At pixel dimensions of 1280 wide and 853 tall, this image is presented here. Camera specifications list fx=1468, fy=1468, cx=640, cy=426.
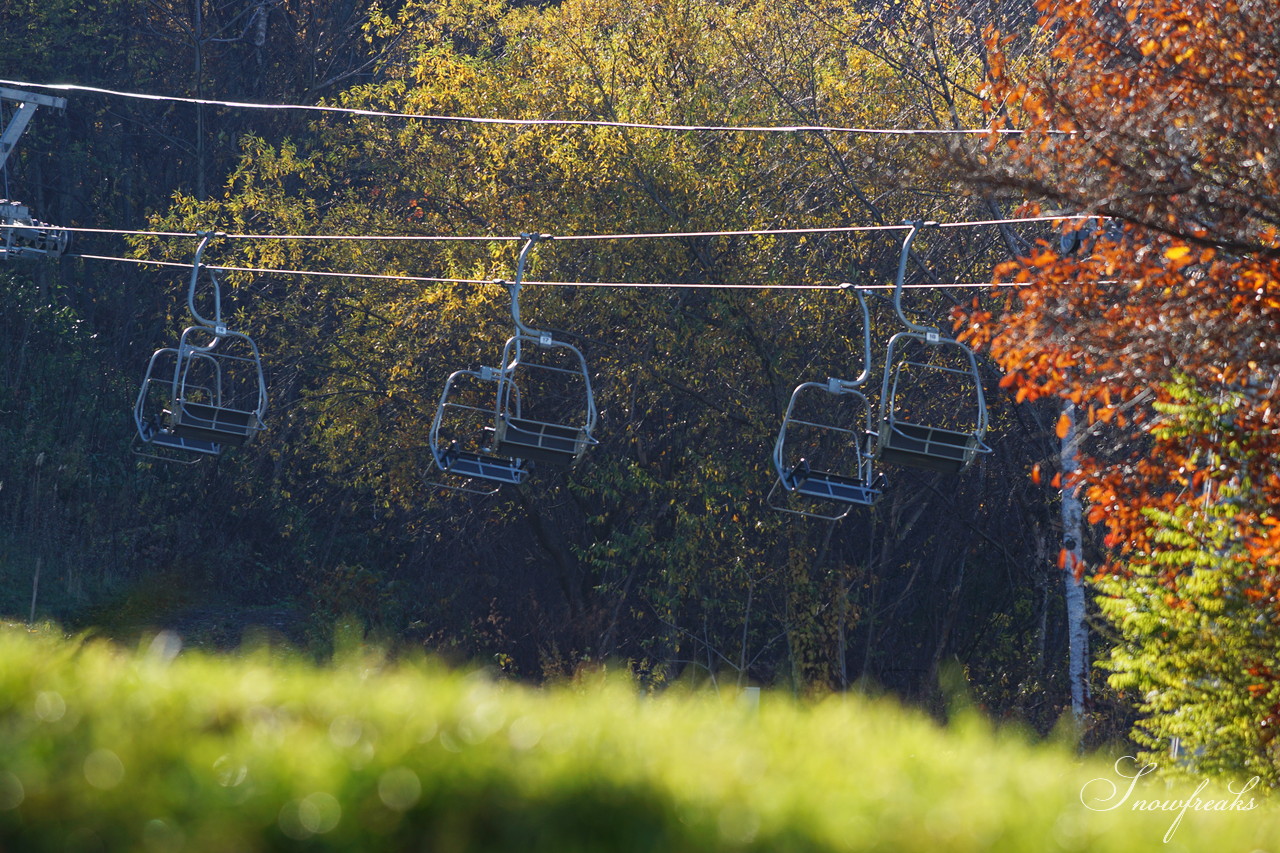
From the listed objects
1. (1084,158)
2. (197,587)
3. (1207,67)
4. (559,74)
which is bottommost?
(197,587)

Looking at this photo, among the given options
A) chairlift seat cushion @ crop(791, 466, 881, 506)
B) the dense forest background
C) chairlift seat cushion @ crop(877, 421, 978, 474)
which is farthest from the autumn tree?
the dense forest background

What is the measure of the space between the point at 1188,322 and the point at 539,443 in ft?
20.9

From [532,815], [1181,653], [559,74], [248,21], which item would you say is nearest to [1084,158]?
[1181,653]

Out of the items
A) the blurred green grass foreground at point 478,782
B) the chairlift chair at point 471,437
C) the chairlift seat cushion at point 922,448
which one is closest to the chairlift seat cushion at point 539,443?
the chairlift chair at point 471,437

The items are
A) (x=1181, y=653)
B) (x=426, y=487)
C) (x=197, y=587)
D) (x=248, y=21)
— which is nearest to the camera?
(x=1181, y=653)

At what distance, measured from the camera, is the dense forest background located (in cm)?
1831

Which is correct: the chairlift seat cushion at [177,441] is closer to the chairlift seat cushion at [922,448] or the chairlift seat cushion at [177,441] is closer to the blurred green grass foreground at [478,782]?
the chairlift seat cushion at [922,448]

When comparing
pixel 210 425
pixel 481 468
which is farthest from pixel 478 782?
pixel 210 425

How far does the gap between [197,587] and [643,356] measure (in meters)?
9.57

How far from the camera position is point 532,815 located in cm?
288

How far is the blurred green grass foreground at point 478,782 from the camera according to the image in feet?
9.16

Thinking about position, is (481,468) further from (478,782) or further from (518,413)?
(478,782)

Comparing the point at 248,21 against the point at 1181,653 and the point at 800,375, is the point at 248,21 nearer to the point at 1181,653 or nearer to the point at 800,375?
the point at 800,375

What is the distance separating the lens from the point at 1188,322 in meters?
6.90
